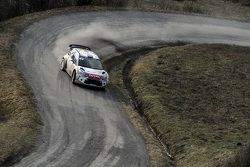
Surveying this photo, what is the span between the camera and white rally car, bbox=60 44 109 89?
35219 mm

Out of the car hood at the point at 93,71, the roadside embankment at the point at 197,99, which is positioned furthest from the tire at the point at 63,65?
the roadside embankment at the point at 197,99

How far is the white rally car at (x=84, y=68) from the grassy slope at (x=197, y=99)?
2.58 meters

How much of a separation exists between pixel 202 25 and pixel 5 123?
32031 mm

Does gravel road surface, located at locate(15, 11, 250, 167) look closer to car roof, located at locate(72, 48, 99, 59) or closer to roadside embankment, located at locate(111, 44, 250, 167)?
car roof, located at locate(72, 48, 99, 59)

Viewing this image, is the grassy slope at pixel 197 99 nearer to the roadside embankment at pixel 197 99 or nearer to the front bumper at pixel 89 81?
the roadside embankment at pixel 197 99

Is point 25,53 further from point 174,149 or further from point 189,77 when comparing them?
point 174,149

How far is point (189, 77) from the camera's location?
129 ft

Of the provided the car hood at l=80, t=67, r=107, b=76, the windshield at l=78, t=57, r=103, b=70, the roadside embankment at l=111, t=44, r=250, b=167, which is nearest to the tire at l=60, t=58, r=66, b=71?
the windshield at l=78, t=57, r=103, b=70

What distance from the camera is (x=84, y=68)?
35906mm

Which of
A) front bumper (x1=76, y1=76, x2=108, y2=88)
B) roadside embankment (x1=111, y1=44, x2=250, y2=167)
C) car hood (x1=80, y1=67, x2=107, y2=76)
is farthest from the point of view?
car hood (x1=80, y1=67, x2=107, y2=76)

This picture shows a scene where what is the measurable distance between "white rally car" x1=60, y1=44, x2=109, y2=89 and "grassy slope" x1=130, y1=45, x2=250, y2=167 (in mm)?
2579

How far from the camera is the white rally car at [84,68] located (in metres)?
35.2

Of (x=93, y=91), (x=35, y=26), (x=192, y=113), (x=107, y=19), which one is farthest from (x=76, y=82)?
(x=107, y=19)

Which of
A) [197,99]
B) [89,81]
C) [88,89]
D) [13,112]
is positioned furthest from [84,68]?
[13,112]
